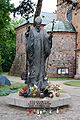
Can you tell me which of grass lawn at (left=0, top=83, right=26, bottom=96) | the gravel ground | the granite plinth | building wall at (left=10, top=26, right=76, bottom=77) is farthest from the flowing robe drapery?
building wall at (left=10, top=26, right=76, bottom=77)

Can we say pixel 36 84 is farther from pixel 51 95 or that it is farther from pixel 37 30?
pixel 37 30

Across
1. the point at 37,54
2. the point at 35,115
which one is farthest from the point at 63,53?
the point at 35,115

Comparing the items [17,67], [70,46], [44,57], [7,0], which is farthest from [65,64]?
[44,57]

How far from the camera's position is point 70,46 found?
40562 millimetres

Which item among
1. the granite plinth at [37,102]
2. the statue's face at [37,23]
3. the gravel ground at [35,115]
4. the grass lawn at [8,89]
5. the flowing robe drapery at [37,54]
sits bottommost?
the grass lawn at [8,89]

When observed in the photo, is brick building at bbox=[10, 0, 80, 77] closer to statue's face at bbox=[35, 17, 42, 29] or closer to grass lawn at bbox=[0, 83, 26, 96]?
grass lawn at bbox=[0, 83, 26, 96]

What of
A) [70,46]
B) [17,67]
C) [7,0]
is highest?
[7,0]

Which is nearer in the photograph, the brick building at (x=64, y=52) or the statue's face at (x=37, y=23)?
the statue's face at (x=37, y=23)

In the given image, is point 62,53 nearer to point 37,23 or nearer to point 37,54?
point 37,23

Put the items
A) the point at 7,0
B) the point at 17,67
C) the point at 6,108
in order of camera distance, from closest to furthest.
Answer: the point at 6,108
the point at 7,0
the point at 17,67

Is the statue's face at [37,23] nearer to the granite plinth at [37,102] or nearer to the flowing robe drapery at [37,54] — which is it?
the flowing robe drapery at [37,54]

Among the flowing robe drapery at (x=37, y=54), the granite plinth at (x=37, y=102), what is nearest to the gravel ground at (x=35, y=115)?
the granite plinth at (x=37, y=102)

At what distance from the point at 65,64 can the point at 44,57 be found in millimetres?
28026

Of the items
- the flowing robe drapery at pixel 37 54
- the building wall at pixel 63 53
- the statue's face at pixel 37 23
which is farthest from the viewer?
the building wall at pixel 63 53
